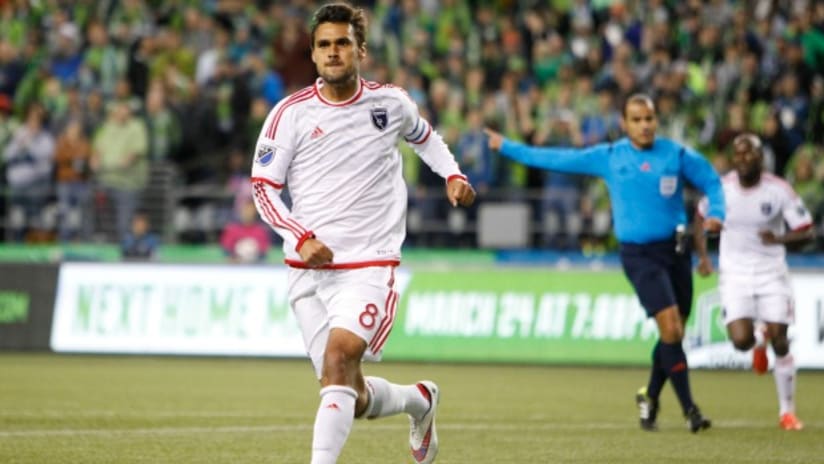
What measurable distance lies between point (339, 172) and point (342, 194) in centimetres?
12

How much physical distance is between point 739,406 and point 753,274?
1.56m

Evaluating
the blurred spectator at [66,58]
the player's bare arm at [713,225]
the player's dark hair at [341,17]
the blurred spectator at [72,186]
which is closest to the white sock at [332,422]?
the player's dark hair at [341,17]

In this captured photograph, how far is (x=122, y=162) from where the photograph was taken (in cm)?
2323

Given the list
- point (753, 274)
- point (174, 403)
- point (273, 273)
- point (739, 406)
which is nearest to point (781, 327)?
point (753, 274)

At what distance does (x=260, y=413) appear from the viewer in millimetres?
13141

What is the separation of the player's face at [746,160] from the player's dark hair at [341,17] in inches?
232

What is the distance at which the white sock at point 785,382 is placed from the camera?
12.8 meters

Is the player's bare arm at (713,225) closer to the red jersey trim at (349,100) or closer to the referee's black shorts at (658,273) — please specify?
the referee's black shorts at (658,273)

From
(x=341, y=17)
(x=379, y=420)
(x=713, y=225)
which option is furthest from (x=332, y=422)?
(x=379, y=420)

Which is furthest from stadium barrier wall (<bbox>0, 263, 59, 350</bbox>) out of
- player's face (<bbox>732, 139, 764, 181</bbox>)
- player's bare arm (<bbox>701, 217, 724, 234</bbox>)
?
player's bare arm (<bbox>701, 217, 724, 234</bbox>)

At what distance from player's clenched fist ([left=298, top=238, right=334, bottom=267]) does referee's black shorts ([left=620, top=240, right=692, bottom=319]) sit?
16.1 ft

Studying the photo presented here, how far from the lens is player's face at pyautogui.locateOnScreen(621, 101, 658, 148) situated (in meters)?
12.4

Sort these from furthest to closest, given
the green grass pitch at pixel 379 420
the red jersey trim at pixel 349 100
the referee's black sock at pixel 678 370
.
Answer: the referee's black sock at pixel 678 370 < the green grass pitch at pixel 379 420 < the red jersey trim at pixel 349 100

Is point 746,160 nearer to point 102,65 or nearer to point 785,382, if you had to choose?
point 785,382
